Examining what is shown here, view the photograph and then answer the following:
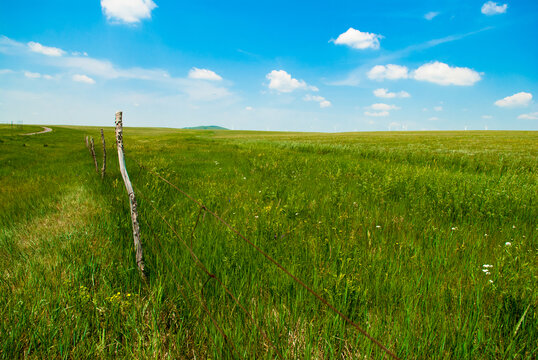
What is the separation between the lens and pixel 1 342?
162 cm

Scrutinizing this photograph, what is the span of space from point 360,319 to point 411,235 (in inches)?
79.3

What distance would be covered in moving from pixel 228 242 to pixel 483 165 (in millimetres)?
11942

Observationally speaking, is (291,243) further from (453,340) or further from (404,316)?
(453,340)

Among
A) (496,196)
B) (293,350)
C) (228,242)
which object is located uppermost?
(496,196)

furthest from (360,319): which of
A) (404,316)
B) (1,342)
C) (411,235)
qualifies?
(1,342)

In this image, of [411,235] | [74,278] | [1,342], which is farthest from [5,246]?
[411,235]

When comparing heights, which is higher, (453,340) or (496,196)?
(496,196)

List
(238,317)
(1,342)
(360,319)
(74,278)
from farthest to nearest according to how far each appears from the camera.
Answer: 1. (74,278)
2. (360,319)
3. (238,317)
4. (1,342)

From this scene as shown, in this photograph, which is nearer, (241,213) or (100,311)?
(100,311)

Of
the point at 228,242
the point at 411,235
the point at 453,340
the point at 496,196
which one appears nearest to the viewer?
the point at 453,340

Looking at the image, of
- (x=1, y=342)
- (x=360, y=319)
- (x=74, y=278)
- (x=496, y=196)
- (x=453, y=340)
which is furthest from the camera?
(x=496, y=196)

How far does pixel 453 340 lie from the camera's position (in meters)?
1.73

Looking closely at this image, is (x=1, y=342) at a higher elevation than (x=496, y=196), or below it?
below

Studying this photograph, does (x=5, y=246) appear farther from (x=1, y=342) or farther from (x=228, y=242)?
(x=228, y=242)
